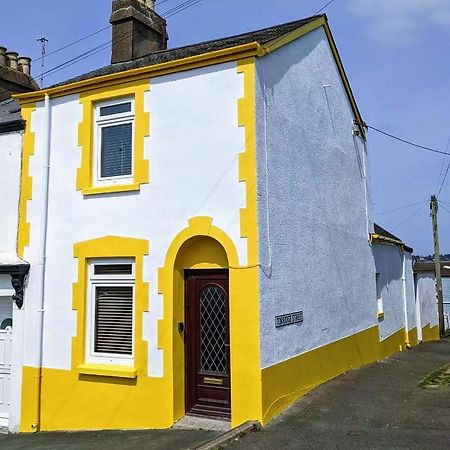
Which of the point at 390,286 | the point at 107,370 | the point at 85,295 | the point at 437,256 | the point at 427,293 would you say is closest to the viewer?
the point at 107,370

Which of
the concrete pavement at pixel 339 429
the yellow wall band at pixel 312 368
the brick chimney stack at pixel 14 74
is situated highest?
the brick chimney stack at pixel 14 74

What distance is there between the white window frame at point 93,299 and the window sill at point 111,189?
1.13 m

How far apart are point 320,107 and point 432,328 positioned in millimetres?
15272

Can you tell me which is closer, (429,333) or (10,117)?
(10,117)

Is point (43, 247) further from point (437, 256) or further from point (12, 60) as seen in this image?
point (437, 256)

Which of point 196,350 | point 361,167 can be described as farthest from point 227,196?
point 361,167

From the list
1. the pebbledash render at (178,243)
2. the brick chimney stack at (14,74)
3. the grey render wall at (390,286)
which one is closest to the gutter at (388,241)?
the grey render wall at (390,286)

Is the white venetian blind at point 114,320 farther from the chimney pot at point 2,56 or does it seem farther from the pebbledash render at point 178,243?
the chimney pot at point 2,56

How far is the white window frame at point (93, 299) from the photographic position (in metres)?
8.05

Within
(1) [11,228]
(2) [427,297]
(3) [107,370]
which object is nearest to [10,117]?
(1) [11,228]

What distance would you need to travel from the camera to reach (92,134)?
8.79 m

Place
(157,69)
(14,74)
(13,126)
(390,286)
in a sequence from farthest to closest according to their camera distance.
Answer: (390,286) → (14,74) → (13,126) → (157,69)

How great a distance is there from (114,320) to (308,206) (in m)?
3.88

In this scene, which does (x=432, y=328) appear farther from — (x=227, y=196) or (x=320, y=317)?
(x=227, y=196)
